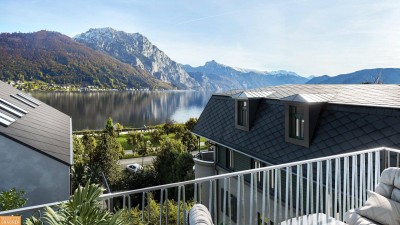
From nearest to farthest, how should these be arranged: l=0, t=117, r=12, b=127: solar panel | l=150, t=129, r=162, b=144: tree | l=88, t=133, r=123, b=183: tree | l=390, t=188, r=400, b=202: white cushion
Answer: l=390, t=188, r=400, b=202: white cushion → l=0, t=117, r=12, b=127: solar panel → l=88, t=133, r=123, b=183: tree → l=150, t=129, r=162, b=144: tree

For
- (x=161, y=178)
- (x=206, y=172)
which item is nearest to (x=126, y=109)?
(x=161, y=178)

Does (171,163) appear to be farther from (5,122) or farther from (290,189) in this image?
(290,189)

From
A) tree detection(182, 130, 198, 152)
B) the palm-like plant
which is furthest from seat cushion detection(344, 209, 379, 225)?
tree detection(182, 130, 198, 152)

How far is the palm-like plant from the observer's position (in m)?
2.68

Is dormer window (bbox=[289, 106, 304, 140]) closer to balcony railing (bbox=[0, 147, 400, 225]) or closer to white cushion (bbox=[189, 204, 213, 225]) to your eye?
balcony railing (bbox=[0, 147, 400, 225])

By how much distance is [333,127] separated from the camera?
10281mm

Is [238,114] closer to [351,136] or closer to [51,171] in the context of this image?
[351,136]

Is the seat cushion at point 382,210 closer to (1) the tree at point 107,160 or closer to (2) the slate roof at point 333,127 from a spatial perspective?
(2) the slate roof at point 333,127

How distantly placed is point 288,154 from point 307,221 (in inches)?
271

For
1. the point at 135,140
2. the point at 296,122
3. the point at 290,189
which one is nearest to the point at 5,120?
the point at 296,122

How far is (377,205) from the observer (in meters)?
4.55

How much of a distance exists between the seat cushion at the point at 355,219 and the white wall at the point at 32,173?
986 cm

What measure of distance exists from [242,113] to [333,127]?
219 inches

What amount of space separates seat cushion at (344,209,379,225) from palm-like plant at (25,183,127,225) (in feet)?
11.6
